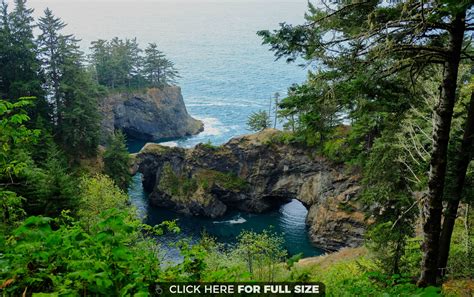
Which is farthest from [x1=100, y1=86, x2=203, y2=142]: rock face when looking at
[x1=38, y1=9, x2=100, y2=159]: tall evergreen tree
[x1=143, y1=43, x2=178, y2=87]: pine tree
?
[x1=38, y1=9, x2=100, y2=159]: tall evergreen tree

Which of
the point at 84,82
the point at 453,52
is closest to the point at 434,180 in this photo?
the point at 453,52

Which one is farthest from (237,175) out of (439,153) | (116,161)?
(439,153)

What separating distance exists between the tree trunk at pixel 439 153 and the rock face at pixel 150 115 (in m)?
80.5

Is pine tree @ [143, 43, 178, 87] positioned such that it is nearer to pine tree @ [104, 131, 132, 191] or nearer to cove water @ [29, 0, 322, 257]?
cove water @ [29, 0, 322, 257]

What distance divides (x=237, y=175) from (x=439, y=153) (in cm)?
4907

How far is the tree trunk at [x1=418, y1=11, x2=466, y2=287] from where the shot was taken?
8.00m

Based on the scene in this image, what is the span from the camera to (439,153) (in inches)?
332

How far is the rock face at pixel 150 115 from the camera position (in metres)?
85.0

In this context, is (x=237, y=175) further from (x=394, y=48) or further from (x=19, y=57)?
(x=394, y=48)

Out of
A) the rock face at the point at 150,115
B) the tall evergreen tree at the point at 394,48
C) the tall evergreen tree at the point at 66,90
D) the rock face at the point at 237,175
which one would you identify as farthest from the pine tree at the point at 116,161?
the tall evergreen tree at the point at 394,48

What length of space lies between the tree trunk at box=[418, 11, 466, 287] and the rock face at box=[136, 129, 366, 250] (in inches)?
1574

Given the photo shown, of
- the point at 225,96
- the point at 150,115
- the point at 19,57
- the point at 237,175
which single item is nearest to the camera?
the point at 19,57

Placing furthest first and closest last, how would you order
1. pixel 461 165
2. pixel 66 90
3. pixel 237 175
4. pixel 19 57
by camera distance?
pixel 237 175 → pixel 66 90 → pixel 19 57 → pixel 461 165

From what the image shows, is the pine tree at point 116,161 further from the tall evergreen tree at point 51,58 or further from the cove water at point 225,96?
the tall evergreen tree at point 51,58
